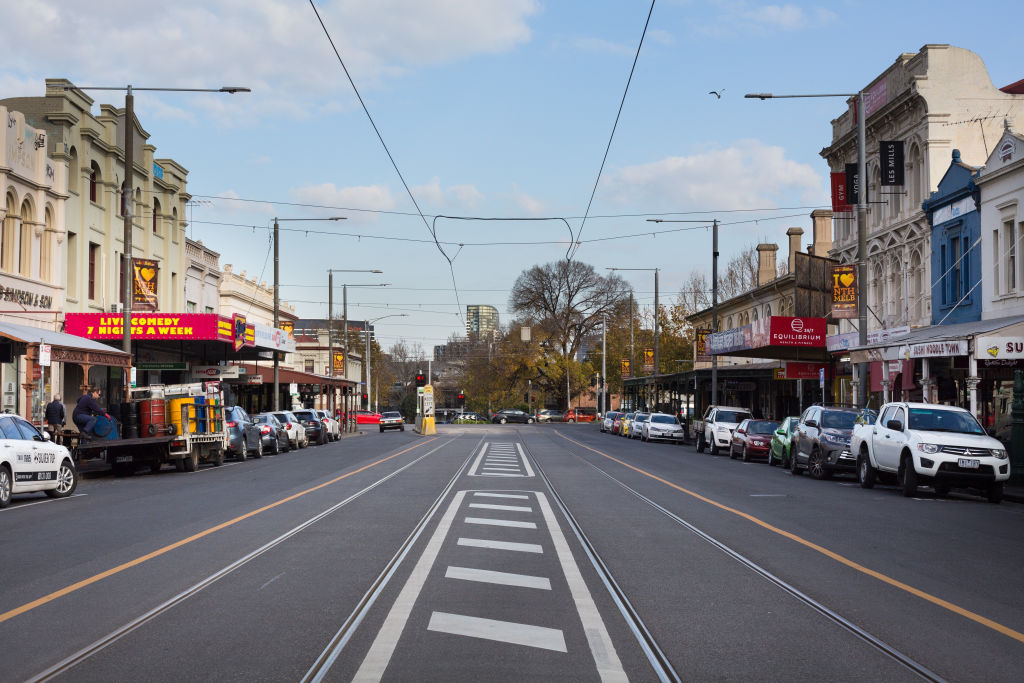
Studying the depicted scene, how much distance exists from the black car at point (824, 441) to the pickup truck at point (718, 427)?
1063cm

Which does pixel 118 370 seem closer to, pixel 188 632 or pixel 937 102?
pixel 937 102

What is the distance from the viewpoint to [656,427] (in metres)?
50.6

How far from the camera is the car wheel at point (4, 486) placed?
16938mm

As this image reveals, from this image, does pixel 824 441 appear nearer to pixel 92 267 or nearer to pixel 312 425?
pixel 92 267

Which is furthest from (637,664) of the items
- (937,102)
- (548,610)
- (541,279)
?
(541,279)

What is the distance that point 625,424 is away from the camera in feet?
196

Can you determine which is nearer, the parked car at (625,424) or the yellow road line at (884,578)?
the yellow road line at (884,578)

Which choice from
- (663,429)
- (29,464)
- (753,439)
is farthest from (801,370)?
(29,464)

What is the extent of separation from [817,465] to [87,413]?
1659 centimetres

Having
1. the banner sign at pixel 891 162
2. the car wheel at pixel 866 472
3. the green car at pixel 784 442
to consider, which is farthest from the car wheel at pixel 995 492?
the banner sign at pixel 891 162

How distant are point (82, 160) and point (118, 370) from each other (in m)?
8.50

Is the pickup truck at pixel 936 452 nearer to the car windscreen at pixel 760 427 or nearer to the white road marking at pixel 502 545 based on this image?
the white road marking at pixel 502 545

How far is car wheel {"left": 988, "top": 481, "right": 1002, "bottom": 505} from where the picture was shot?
1900 cm

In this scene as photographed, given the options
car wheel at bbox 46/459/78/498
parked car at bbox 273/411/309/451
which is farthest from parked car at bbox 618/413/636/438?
car wheel at bbox 46/459/78/498
